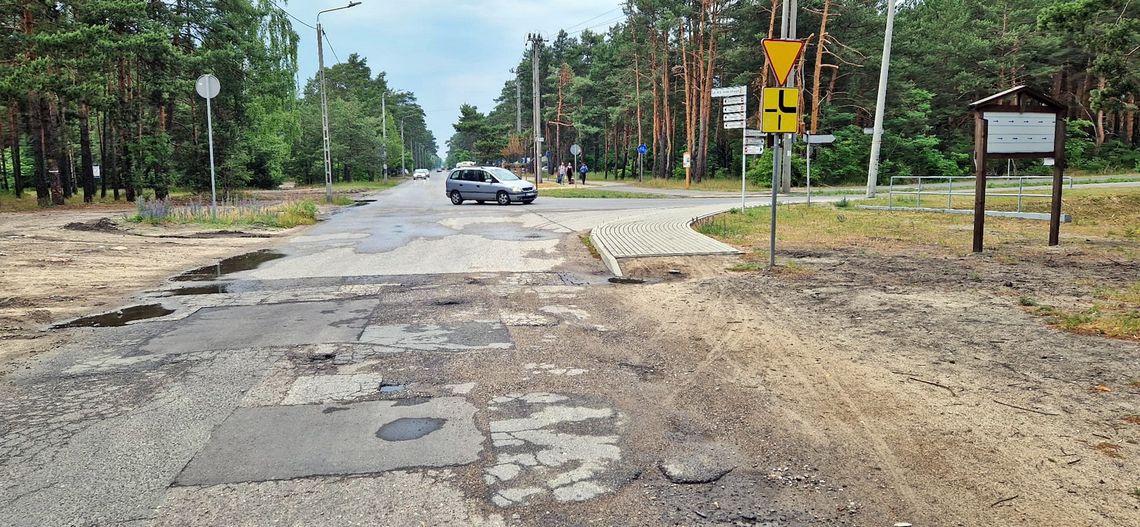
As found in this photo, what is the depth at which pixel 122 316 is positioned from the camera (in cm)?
748

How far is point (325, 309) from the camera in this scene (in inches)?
304

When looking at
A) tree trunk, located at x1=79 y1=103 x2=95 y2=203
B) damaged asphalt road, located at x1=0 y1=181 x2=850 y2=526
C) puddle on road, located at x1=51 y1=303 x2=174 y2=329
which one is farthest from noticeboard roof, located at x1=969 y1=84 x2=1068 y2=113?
tree trunk, located at x1=79 y1=103 x2=95 y2=203

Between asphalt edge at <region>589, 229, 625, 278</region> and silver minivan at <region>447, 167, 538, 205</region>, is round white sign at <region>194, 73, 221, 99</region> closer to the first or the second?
asphalt edge at <region>589, 229, 625, 278</region>

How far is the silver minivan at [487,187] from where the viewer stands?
95.2ft

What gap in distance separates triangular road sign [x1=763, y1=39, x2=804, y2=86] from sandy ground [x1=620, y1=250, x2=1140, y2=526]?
2980mm

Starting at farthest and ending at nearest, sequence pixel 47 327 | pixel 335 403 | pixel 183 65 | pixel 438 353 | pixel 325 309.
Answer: pixel 183 65, pixel 325 309, pixel 47 327, pixel 438 353, pixel 335 403

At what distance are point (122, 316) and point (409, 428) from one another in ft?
16.9

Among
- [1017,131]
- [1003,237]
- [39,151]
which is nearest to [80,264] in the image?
[1017,131]

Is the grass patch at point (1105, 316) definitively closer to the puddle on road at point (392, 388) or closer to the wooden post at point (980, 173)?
the wooden post at point (980, 173)

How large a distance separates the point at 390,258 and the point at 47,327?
5540mm

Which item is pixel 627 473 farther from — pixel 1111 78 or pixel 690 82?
pixel 690 82

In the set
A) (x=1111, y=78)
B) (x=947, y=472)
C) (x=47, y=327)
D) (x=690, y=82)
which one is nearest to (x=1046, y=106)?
(x=1111, y=78)

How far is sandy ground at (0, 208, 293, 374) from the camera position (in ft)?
23.7

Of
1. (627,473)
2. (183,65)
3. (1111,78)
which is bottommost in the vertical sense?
(627,473)
